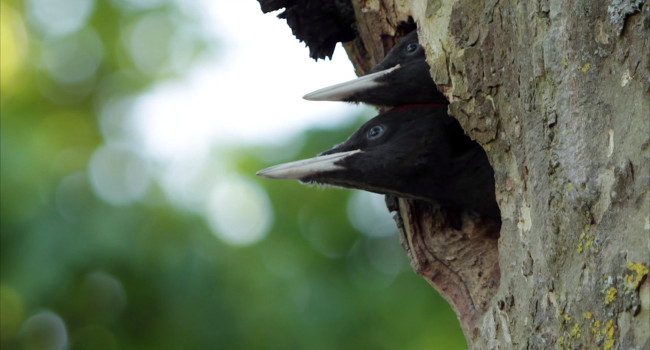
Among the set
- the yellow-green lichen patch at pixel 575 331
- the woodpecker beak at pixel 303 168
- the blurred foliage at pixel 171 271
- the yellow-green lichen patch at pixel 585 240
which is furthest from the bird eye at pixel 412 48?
the blurred foliage at pixel 171 271

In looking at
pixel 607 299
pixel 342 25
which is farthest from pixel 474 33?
pixel 342 25

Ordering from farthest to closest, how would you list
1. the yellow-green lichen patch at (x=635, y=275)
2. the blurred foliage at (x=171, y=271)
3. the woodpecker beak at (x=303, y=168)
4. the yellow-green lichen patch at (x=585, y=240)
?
the blurred foliage at (x=171, y=271)
the woodpecker beak at (x=303, y=168)
the yellow-green lichen patch at (x=585, y=240)
the yellow-green lichen patch at (x=635, y=275)

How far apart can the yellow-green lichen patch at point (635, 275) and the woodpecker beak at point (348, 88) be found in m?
1.54

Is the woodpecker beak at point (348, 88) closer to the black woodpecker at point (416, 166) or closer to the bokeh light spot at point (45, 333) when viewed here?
the black woodpecker at point (416, 166)

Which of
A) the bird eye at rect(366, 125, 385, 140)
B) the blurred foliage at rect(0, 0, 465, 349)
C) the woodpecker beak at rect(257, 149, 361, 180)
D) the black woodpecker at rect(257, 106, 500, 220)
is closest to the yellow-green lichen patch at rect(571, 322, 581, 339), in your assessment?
the black woodpecker at rect(257, 106, 500, 220)

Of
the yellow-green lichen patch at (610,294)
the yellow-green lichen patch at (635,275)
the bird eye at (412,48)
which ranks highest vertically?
the bird eye at (412,48)

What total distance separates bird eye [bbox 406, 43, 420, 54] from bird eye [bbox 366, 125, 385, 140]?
0.99ft

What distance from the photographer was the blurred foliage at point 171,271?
7750mm

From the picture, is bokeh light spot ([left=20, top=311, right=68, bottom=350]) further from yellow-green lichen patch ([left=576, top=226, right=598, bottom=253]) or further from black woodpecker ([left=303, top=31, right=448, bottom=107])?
yellow-green lichen patch ([left=576, top=226, right=598, bottom=253])

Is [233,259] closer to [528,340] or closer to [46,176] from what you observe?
[46,176]

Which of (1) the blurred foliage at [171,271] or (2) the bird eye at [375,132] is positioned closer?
(2) the bird eye at [375,132]

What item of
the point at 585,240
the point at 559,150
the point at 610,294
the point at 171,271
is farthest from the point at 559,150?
the point at 171,271

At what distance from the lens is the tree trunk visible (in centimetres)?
198

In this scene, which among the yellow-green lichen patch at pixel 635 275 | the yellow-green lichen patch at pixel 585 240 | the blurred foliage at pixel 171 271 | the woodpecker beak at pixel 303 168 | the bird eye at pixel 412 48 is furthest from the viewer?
the blurred foliage at pixel 171 271
